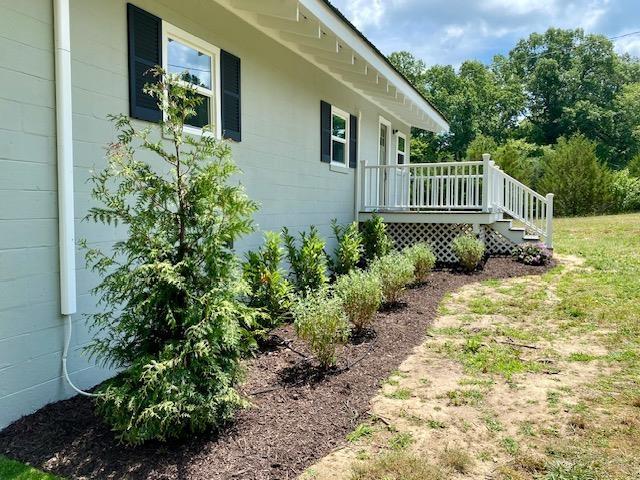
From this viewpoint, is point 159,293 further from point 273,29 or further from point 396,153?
point 396,153

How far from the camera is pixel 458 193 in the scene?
9.93 meters

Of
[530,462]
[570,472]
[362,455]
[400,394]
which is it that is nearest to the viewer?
[570,472]

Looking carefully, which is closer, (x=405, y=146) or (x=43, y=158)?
(x=43, y=158)

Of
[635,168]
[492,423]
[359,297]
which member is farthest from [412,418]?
[635,168]

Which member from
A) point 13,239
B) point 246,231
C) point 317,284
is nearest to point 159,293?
point 246,231

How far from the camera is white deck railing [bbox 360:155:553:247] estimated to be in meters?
9.37

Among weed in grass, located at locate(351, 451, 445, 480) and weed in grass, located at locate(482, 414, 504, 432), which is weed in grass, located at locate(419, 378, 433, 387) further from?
weed in grass, located at locate(351, 451, 445, 480)

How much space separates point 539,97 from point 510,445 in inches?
1752

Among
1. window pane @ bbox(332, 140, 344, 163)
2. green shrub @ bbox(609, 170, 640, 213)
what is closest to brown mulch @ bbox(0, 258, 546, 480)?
window pane @ bbox(332, 140, 344, 163)

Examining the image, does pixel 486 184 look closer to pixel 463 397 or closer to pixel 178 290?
pixel 463 397

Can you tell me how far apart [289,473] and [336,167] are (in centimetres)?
687

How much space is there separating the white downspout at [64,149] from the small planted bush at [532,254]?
827 centimetres

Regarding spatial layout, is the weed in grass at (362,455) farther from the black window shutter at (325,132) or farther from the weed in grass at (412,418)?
the black window shutter at (325,132)

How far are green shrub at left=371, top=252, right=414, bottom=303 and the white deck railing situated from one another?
3.59m
